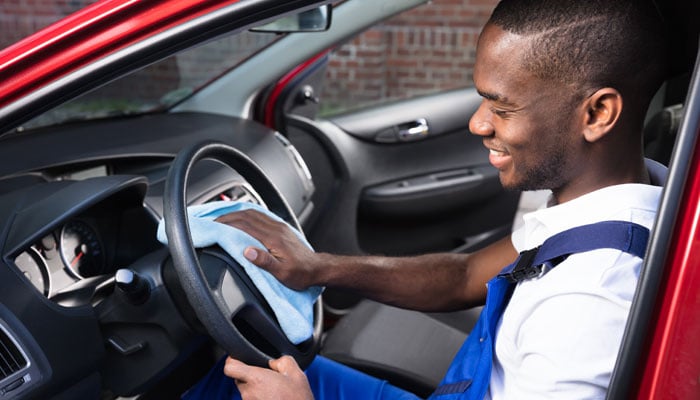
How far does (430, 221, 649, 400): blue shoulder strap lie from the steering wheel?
30 centimetres

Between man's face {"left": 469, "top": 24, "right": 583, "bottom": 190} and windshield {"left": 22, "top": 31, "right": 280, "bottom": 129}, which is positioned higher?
man's face {"left": 469, "top": 24, "right": 583, "bottom": 190}

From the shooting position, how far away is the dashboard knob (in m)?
1.44

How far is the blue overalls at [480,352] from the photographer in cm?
116

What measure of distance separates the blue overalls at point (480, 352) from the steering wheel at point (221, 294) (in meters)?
0.13

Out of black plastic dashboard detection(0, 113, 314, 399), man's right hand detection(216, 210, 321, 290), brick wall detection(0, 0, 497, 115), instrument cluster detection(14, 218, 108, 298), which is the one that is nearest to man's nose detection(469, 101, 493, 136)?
man's right hand detection(216, 210, 321, 290)

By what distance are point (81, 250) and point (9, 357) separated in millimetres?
381

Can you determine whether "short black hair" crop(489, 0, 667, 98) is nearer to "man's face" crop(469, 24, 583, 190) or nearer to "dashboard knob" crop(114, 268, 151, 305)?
"man's face" crop(469, 24, 583, 190)

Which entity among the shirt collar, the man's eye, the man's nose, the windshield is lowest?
the windshield

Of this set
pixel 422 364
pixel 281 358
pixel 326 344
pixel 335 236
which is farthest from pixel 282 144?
pixel 281 358

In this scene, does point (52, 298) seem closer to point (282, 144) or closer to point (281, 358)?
point (281, 358)

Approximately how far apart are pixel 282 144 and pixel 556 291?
147 cm

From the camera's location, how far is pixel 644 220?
1.19m

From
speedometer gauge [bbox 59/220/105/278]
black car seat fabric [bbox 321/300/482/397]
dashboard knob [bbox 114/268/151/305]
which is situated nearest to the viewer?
dashboard knob [bbox 114/268/151/305]

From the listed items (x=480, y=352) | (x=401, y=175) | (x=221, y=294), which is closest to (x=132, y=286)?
(x=221, y=294)
